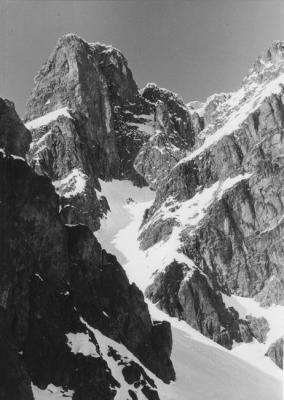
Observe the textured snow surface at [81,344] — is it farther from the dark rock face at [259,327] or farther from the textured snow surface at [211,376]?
the dark rock face at [259,327]

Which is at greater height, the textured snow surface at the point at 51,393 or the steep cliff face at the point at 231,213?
the steep cliff face at the point at 231,213

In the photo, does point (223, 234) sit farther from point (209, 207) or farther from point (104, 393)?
point (104, 393)

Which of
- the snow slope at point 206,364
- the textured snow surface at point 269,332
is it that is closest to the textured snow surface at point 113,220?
the snow slope at point 206,364

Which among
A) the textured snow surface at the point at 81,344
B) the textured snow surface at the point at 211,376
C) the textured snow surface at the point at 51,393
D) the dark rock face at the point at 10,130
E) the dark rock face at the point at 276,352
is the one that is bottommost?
the textured snow surface at the point at 51,393

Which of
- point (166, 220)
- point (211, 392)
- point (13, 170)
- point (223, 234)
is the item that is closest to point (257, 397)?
point (211, 392)

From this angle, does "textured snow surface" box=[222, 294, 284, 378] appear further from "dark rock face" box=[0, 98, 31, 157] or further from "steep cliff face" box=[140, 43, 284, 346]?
"dark rock face" box=[0, 98, 31, 157]
